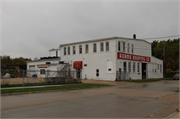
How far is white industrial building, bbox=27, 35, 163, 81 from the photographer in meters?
33.9

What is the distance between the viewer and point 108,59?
34.2 meters

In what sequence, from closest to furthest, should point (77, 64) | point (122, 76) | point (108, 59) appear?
point (108, 59)
point (122, 76)
point (77, 64)

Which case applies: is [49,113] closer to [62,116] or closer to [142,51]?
[62,116]

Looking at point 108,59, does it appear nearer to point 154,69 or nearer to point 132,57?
point 132,57

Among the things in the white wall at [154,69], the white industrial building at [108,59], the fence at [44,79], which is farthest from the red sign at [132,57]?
the fence at [44,79]

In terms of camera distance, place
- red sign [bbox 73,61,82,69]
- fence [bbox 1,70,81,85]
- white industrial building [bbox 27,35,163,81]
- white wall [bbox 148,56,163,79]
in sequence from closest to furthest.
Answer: fence [bbox 1,70,81,85], white industrial building [bbox 27,35,163,81], red sign [bbox 73,61,82,69], white wall [bbox 148,56,163,79]

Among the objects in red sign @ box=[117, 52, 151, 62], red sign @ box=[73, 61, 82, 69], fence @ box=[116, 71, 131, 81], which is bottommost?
fence @ box=[116, 71, 131, 81]

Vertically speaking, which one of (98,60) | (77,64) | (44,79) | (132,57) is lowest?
(44,79)

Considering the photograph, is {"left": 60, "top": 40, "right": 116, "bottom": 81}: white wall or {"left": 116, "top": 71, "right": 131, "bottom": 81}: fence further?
{"left": 60, "top": 40, "right": 116, "bottom": 81}: white wall

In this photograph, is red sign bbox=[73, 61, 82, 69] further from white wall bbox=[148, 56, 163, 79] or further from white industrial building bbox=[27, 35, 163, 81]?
white wall bbox=[148, 56, 163, 79]

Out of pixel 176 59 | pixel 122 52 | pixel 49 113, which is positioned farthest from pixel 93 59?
pixel 176 59

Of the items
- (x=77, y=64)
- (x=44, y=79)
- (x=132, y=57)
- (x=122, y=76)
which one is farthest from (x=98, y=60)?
(x=44, y=79)

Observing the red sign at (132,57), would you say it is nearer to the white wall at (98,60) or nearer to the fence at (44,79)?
the white wall at (98,60)

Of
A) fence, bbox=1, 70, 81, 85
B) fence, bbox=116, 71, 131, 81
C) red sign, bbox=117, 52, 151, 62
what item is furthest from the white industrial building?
fence, bbox=1, 70, 81, 85
